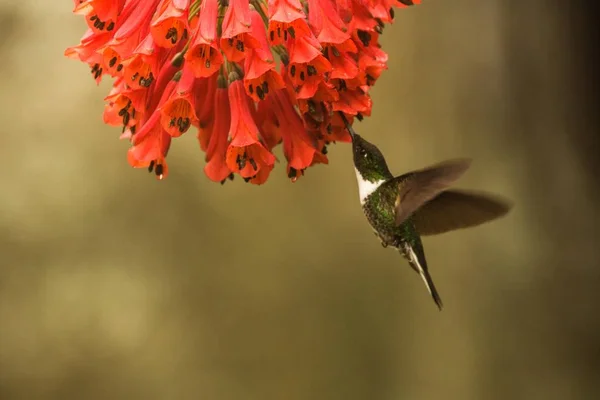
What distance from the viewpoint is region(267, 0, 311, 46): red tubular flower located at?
76cm

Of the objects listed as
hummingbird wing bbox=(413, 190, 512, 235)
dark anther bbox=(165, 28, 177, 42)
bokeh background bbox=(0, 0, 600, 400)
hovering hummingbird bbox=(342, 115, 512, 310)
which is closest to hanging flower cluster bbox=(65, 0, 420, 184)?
dark anther bbox=(165, 28, 177, 42)

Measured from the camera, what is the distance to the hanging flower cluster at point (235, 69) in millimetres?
780

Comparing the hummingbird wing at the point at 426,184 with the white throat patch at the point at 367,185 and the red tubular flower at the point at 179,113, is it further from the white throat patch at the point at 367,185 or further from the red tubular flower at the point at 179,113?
the red tubular flower at the point at 179,113

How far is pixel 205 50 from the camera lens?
79 centimetres

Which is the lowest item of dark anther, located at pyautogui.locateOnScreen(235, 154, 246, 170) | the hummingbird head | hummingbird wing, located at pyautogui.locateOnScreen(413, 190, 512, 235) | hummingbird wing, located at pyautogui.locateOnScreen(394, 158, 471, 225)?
hummingbird wing, located at pyautogui.locateOnScreen(413, 190, 512, 235)

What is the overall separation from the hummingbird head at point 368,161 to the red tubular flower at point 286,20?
0.28 meters

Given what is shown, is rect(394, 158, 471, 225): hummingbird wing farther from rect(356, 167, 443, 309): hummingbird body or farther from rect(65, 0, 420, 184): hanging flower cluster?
rect(65, 0, 420, 184): hanging flower cluster

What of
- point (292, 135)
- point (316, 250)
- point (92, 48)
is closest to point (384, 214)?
point (292, 135)

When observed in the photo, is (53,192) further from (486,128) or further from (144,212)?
(486,128)

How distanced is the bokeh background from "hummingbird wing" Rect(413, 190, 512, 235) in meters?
1.31

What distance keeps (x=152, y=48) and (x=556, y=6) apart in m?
2.40

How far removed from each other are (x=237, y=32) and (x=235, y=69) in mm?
161

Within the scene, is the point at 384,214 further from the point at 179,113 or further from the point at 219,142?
the point at 179,113

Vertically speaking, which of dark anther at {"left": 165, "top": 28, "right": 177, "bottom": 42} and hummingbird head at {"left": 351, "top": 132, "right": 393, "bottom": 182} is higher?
dark anther at {"left": 165, "top": 28, "right": 177, "bottom": 42}
